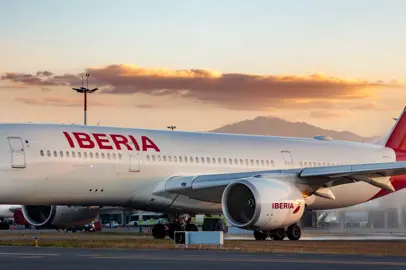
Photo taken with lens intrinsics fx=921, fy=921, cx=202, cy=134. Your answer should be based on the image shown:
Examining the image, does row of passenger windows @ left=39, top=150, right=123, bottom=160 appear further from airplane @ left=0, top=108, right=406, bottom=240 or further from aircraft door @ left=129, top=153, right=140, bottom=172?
aircraft door @ left=129, top=153, right=140, bottom=172

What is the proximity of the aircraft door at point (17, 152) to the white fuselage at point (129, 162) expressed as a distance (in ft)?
0.13

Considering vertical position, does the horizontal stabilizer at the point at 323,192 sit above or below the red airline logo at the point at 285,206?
above

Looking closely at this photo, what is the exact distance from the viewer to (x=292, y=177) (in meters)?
41.1

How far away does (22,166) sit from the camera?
37.4 metres

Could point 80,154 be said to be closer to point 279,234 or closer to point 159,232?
point 159,232

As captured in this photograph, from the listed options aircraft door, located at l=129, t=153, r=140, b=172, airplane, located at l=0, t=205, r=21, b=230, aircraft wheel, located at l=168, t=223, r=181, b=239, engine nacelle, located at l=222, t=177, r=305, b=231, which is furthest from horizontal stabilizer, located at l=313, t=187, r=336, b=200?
airplane, located at l=0, t=205, r=21, b=230

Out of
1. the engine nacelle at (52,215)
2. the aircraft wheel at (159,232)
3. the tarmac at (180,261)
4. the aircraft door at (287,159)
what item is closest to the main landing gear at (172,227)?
the aircraft wheel at (159,232)

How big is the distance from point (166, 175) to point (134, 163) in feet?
6.00

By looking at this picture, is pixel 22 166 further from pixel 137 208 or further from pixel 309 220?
pixel 309 220

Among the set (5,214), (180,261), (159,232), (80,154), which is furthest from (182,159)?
(5,214)

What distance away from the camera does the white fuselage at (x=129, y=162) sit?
3781 cm

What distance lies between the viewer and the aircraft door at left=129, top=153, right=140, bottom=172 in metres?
40.6

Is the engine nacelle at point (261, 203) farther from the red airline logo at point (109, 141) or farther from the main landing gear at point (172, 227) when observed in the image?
the red airline logo at point (109, 141)

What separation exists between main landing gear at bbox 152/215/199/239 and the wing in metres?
2.35
